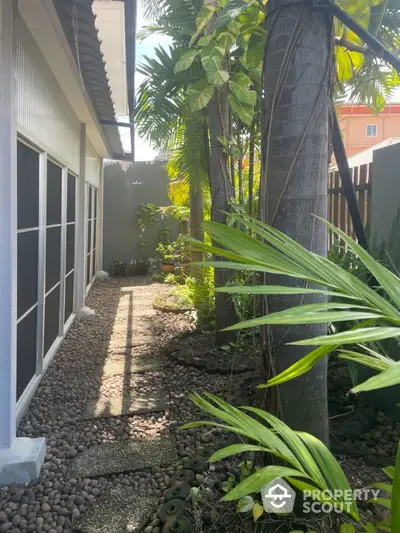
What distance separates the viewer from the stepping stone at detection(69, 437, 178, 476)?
2.32 metres

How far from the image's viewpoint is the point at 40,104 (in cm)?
331

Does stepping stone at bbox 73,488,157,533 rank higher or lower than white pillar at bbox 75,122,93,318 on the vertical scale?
lower

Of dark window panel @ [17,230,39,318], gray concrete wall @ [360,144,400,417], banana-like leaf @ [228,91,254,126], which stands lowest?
dark window panel @ [17,230,39,318]

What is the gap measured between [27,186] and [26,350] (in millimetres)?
1143

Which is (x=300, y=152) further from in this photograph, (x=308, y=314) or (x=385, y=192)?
(x=385, y=192)

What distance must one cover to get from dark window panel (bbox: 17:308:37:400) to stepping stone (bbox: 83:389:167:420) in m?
0.49

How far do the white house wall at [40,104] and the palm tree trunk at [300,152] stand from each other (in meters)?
1.71

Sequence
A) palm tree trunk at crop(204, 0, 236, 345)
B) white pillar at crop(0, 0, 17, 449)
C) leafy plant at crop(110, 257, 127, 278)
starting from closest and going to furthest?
white pillar at crop(0, 0, 17, 449), palm tree trunk at crop(204, 0, 236, 345), leafy plant at crop(110, 257, 127, 278)

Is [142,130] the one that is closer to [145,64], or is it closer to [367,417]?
[145,64]

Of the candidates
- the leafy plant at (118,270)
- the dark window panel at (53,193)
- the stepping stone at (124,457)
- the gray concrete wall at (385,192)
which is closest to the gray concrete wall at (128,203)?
the leafy plant at (118,270)

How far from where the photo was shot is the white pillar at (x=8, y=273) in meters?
2.17

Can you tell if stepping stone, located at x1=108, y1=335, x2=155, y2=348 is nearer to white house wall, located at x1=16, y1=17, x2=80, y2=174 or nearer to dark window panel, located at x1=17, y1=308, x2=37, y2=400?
dark window panel, located at x1=17, y1=308, x2=37, y2=400

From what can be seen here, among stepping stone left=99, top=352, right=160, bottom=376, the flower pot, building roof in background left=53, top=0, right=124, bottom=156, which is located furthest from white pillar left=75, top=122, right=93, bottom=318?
the flower pot

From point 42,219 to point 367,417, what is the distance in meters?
2.68
